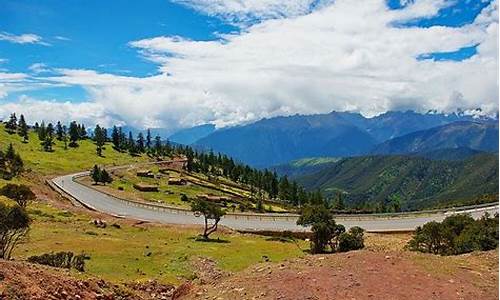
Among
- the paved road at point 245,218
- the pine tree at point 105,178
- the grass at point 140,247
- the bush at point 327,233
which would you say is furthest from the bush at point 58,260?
the pine tree at point 105,178

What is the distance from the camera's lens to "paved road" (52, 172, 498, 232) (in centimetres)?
8488

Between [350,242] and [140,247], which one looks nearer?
[140,247]

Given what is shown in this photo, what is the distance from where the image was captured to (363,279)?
22.9 metres

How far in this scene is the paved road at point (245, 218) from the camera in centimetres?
8488

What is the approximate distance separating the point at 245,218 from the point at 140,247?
43.5m

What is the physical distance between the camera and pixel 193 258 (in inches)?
1852

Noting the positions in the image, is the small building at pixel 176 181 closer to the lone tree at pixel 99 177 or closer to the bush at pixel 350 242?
the lone tree at pixel 99 177

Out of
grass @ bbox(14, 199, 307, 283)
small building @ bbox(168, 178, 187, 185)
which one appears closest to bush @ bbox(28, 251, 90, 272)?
grass @ bbox(14, 199, 307, 283)

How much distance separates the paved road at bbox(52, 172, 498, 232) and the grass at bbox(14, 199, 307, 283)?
13538mm

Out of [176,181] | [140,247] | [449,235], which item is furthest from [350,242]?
[176,181]

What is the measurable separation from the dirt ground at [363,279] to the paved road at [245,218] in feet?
177

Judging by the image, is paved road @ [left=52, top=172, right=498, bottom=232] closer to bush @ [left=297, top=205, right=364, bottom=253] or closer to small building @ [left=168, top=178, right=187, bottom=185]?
bush @ [left=297, top=205, right=364, bottom=253]

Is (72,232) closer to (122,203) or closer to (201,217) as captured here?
(201,217)

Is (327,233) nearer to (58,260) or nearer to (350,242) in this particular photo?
(350,242)
